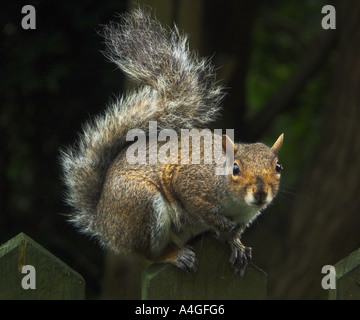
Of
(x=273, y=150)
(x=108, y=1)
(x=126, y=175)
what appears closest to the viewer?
(x=273, y=150)

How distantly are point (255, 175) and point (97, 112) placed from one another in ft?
6.32

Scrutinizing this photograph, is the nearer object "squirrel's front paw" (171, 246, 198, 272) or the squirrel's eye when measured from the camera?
"squirrel's front paw" (171, 246, 198, 272)

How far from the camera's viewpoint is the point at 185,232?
225 cm

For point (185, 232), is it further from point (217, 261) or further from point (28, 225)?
point (28, 225)

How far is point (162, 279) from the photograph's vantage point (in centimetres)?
188

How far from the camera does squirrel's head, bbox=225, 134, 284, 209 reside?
2.03 meters

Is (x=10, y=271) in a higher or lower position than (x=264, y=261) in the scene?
lower

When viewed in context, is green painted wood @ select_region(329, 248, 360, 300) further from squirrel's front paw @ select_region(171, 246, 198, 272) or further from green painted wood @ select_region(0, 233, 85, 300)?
green painted wood @ select_region(0, 233, 85, 300)

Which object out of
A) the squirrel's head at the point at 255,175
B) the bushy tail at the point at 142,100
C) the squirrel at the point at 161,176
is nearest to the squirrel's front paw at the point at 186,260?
the squirrel at the point at 161,176

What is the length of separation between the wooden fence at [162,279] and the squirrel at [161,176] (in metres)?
0.03

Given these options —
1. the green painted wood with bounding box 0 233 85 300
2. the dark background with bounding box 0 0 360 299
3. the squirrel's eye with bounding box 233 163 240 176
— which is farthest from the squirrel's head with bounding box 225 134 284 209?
the dark background with bounding box 0 0 360 299

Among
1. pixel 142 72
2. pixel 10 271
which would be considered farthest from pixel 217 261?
pixel 142 72

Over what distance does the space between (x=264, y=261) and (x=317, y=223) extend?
20.2 inches

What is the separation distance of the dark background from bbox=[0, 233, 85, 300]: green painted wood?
5.95 ft
